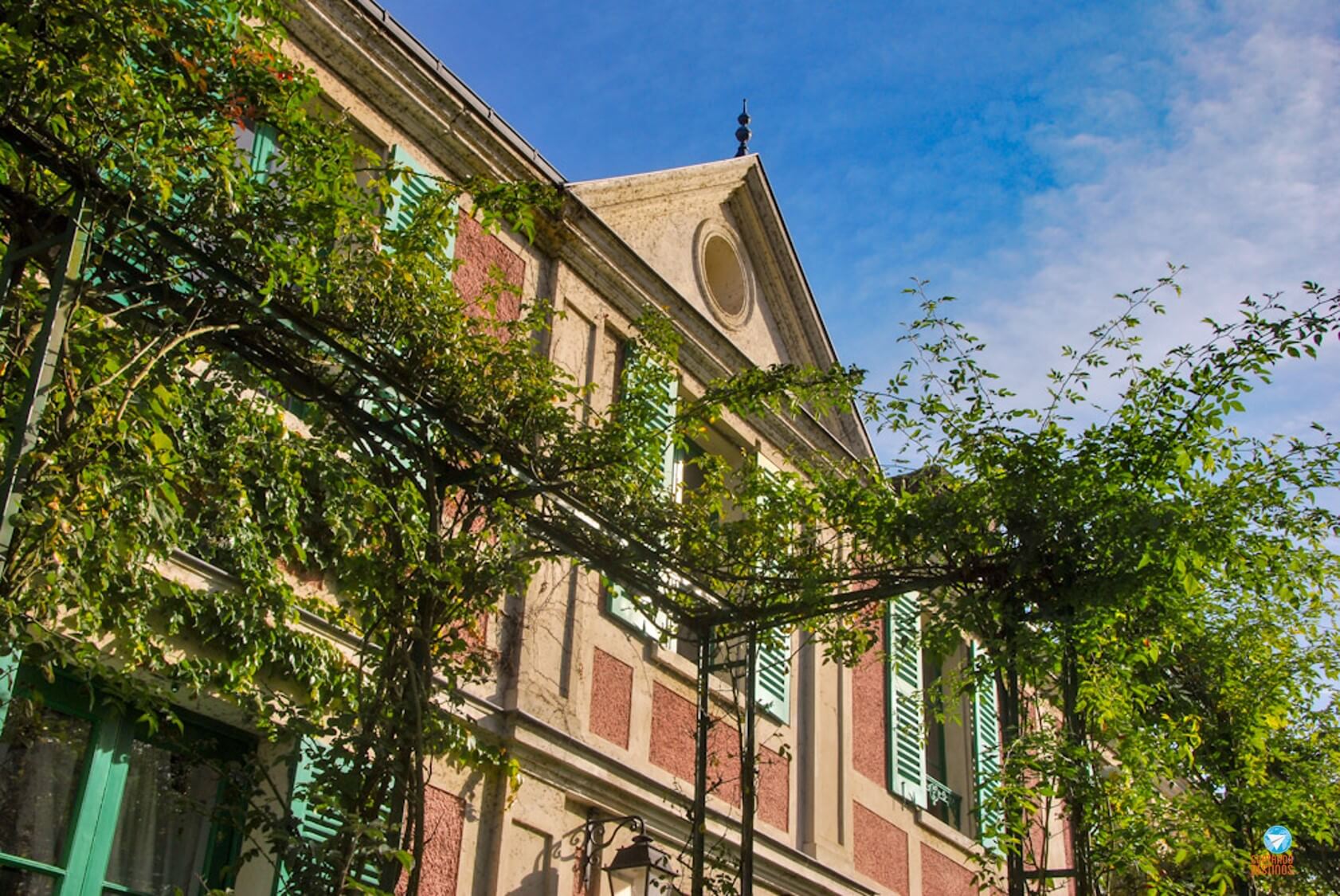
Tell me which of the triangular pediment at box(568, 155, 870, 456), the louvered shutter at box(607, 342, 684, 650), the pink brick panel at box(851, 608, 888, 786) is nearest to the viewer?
the louvered shutter at box(607, 342, 684, 650)

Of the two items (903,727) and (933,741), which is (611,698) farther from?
(933,741)

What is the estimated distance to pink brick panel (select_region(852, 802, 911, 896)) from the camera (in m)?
11.3

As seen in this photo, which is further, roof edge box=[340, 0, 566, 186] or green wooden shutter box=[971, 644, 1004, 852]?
green wooden shutter box=[971, 644, 1004, 852]

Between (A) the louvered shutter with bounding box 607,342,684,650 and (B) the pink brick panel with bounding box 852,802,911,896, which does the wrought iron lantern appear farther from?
(B) the pink brick panel with bounding box 852,802,911,896

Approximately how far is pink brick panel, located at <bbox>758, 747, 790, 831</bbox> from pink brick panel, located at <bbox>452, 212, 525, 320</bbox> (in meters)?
3.51

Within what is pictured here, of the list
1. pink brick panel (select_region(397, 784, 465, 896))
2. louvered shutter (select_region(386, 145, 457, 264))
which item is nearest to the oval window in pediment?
louvered shutter (select_region(386, 145, 457, 264))

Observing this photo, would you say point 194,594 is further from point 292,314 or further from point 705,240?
point 705,240

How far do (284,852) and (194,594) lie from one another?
1.95m

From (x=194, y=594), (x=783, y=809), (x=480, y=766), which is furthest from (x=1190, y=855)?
(x=194, y=594)

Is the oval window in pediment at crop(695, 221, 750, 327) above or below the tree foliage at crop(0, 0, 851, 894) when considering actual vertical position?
above

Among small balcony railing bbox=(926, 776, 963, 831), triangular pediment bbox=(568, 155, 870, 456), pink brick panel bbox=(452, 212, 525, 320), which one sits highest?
triangular pediment bbox=(568, 155, 870, 456)

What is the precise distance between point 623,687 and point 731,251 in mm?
4298

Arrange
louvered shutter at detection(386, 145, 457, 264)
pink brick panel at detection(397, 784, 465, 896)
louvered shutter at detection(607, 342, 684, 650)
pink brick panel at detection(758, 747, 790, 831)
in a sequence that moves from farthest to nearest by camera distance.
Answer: pink brick panel at detection(758, 747, 790, 831) < louvered shutter at detection(386, 145, 457, 264) < louvered shutter at detection(607, 342, 684, 650) < pink brick panel at detection(397, 784, 465, 896)

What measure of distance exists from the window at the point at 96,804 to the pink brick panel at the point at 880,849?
5667 millimetres
